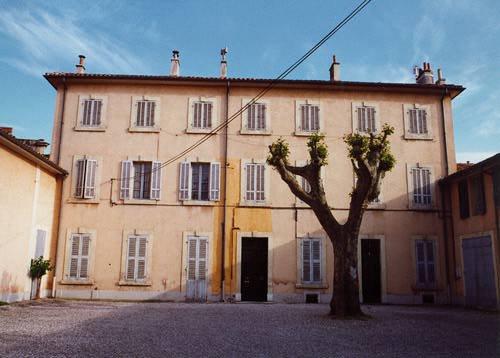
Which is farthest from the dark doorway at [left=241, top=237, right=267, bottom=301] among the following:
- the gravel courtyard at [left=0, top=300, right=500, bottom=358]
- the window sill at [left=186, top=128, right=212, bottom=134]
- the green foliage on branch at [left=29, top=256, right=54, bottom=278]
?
the green foliage on branch at [left=29, top=256, right=54, bottom=278]

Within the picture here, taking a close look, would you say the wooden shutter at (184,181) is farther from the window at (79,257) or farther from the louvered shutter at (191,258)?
the window at (79,257)

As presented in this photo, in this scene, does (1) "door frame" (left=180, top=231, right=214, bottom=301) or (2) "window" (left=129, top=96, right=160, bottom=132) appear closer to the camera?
(1) "door frame" (left=180, top=231, right=214, bottom=301)

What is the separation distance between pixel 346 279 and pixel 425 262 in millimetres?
5974

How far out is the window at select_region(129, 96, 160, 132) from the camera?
16.0 m

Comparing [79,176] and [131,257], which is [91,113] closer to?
[79,176]

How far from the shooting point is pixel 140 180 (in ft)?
51.7

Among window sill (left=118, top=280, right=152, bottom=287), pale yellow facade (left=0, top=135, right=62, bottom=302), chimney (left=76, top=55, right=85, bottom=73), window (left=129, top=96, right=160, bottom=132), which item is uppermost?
chimney (left=76, top=55, right=85, bottom=73)

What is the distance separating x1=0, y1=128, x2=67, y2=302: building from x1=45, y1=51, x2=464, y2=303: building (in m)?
0.53

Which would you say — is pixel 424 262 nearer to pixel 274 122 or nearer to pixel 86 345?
pixel 274 122

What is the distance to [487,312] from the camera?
12.8m

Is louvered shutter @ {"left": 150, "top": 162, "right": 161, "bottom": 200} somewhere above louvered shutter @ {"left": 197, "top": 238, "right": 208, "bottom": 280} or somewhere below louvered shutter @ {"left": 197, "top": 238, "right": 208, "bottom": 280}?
above

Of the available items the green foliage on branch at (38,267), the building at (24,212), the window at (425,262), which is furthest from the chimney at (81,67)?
the window at (425,262)

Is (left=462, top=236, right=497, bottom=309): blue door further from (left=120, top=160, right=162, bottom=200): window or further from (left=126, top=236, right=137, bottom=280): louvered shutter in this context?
(left=126, top=236, right=137, bottom=280): louvered shutter

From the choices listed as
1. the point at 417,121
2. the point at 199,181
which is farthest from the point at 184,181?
the point at 417,121
